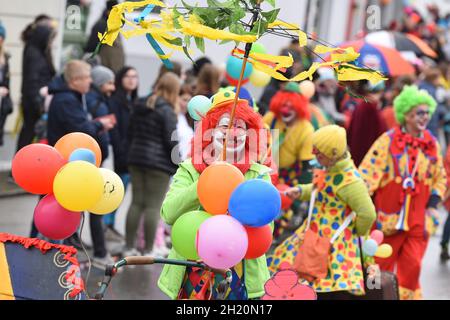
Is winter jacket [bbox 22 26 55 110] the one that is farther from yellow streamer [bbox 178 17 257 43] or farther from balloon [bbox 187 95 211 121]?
yellow streamer [bbox 178 17 257 43]

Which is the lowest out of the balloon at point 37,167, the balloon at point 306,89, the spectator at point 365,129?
the spectator at point 365,129

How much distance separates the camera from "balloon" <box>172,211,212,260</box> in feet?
13.7

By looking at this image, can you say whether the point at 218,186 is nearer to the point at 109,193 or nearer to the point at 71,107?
the point at 109,193

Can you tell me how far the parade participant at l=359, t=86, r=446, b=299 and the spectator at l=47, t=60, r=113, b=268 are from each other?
7.15 feet

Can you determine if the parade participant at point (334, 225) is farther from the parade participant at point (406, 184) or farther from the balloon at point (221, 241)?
the balloon at point (221, 241)

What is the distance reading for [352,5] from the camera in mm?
25750

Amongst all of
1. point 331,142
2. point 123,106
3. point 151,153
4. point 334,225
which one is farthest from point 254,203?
point 123,106

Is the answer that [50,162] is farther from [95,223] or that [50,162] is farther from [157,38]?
[95,223]

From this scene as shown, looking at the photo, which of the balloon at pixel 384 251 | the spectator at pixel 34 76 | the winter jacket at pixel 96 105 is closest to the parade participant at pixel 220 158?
the balloon at pixel 384 251

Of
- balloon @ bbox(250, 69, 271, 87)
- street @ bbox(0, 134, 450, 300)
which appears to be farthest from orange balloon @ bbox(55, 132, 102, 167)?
balloon @ bbox(250, 69, 271, 87)

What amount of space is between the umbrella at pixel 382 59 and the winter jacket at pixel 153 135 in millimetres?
5363

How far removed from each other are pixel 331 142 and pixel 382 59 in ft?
24.4

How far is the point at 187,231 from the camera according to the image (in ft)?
13.7

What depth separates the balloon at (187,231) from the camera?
13.7 ft
